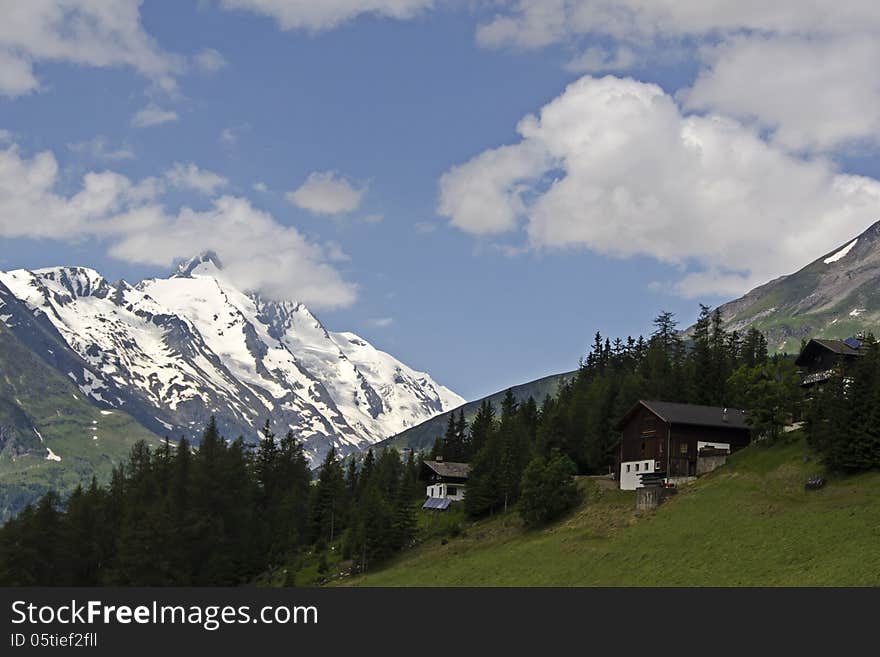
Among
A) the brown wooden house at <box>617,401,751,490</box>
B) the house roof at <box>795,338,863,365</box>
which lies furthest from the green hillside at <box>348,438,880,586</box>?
the house roof at <box>795,338,863,365</box>

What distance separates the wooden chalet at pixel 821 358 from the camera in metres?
116

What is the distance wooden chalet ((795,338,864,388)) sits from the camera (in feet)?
379

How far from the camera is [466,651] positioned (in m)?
45.8

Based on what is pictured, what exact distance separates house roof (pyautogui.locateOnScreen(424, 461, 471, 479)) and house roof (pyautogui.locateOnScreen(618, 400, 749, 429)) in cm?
3566

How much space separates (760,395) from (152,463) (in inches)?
3315

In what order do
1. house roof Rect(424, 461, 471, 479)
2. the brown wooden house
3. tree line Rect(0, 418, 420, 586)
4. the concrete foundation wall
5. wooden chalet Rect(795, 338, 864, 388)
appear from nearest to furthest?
1. the concrete foundation wall
2. the brown wooden house
3. wooden chalet Rect(795, 338, 864, 388)
4. tree line Rect(0, 418, 420, 586)
5. house roof Rect(424, 461, 471, 479)

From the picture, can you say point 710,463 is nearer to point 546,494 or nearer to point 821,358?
point 546,494

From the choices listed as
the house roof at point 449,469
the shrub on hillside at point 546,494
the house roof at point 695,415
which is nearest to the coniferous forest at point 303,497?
the shrub on hillside at point 546,494

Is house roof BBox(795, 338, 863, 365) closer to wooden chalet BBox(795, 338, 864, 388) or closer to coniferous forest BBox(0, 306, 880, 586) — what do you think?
wooden chalet BBox(795, 338, 864, 388)

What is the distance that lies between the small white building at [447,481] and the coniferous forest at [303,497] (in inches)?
162

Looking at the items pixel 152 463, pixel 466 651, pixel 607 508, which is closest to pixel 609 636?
pixel 466 651

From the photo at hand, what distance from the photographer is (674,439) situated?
107m

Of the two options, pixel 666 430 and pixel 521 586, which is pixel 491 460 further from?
pixel 521 586

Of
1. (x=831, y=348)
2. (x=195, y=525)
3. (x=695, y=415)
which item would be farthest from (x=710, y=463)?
(x=195, y=525)
